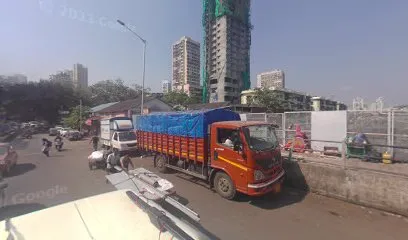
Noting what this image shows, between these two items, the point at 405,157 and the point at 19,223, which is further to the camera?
the point at 405,157

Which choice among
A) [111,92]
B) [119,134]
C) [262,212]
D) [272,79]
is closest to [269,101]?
[119,134]

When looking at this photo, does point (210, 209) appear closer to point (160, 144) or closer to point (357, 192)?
point (357, 192)

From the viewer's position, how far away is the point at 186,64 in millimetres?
96250

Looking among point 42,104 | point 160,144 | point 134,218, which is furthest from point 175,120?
point 42,104

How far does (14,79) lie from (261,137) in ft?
229

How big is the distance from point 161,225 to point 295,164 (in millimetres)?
8115

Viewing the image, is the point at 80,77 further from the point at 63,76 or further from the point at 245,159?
the point at 245,159

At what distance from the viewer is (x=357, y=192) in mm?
7777

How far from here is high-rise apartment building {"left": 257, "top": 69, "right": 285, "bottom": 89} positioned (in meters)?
135

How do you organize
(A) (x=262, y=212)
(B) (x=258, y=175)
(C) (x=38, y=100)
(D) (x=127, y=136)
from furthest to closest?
(C) (x=38, y=100)
(D) (x=127, y=136)
(B) (x=258, y=175)
(A) (x=262, y=212)

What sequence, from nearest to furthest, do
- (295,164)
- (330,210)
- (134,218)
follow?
(134,218) < (330,210) < (295,164)

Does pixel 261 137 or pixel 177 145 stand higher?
pixel 261 137

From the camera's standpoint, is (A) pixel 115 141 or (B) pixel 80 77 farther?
(B) pixel 80 77

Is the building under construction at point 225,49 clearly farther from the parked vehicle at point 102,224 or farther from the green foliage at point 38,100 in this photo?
the parked vehicle at point 102,224
